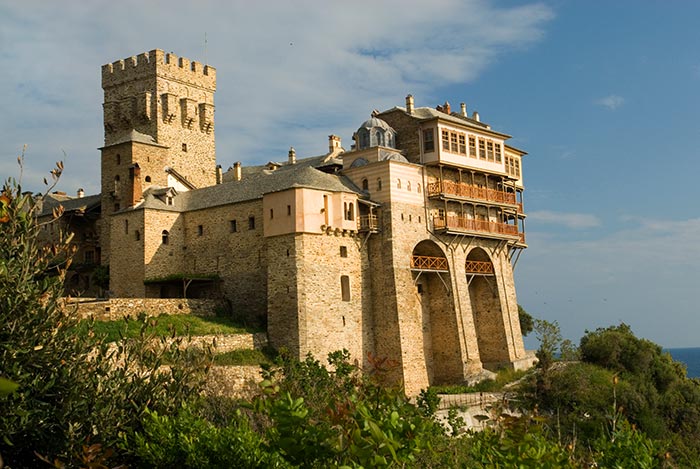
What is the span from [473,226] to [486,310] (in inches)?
206

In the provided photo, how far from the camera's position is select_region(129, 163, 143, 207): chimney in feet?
139

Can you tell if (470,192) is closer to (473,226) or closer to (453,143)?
(473,226)

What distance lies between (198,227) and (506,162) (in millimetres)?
18144

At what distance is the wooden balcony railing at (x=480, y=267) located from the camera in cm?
4259

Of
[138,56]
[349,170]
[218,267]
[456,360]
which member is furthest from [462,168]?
[138,56]

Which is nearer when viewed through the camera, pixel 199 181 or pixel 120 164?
pixel 120 164

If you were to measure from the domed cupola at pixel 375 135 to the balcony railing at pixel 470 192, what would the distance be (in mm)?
3185

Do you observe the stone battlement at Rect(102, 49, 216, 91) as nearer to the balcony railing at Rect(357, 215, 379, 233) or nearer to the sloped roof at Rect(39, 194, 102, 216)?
the sloped roof at Rect(39, 194, 102, 216)

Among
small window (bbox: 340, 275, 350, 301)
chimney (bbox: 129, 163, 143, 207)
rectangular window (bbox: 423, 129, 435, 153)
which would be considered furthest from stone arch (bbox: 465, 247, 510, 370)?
chimney (bbox: 129, 163, 143, 207)

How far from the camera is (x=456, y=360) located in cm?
3966

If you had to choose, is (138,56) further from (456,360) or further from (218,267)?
(456,360)

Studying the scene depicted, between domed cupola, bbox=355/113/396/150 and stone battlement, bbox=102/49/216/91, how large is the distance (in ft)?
43.9

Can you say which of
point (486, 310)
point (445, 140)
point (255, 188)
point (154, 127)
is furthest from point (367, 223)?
point (154, 127)

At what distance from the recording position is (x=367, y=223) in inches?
1496
